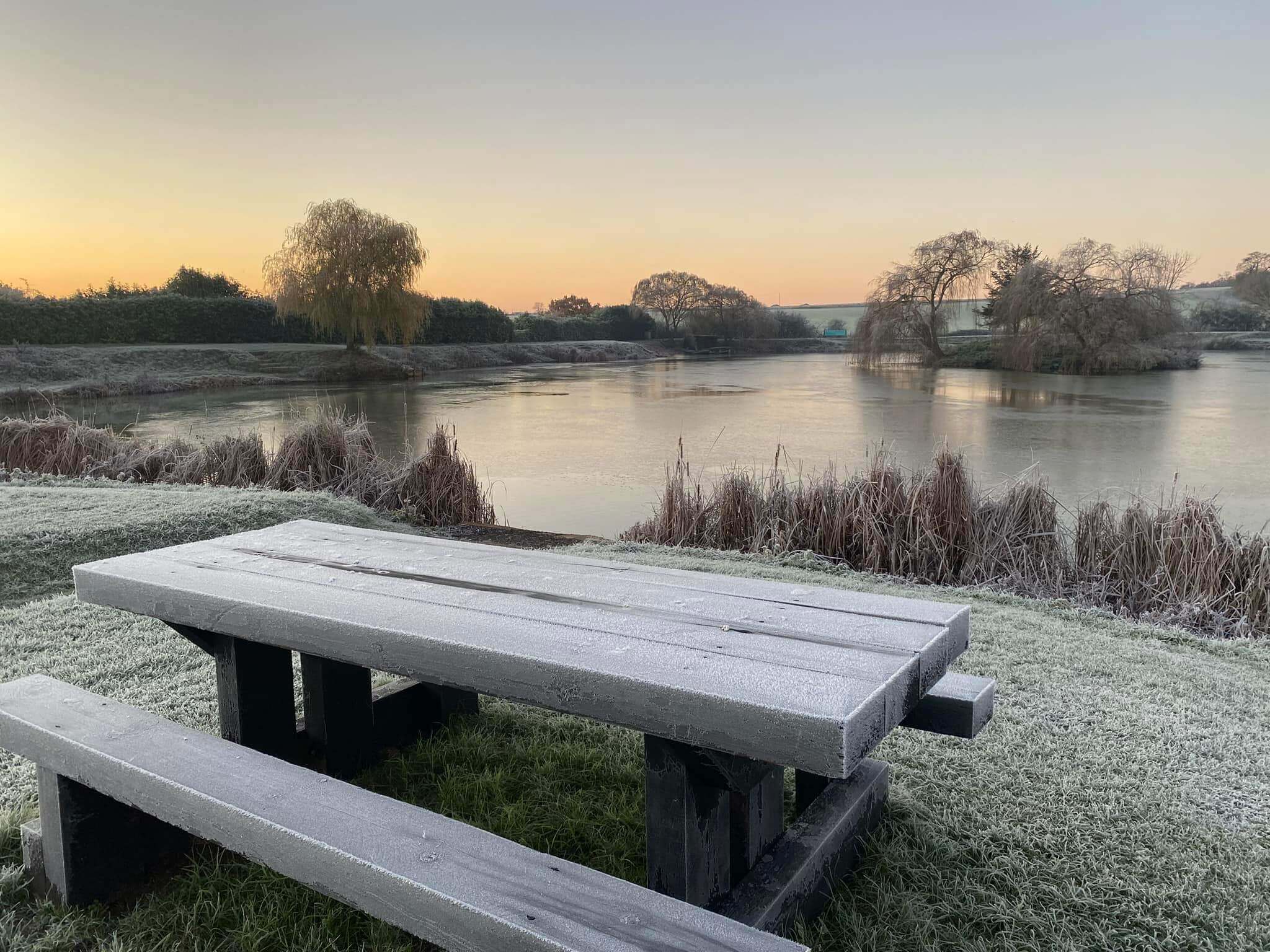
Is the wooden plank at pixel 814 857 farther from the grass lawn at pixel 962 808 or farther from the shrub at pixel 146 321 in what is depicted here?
the shrub at pixel 146 321

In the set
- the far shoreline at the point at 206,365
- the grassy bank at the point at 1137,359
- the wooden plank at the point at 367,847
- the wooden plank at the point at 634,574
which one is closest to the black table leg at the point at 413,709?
the wooden plank at the point at 634,574

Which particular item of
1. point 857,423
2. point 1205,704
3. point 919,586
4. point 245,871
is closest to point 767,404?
point 857,423

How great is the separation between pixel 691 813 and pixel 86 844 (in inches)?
37.4

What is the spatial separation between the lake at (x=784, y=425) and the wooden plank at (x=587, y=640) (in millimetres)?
2912

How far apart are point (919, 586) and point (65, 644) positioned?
3062 millimetres

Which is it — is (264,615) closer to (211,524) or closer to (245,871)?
(245,871)

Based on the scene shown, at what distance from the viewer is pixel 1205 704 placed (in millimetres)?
2025

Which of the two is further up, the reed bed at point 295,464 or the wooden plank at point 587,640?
the wooden plank at point 587,640

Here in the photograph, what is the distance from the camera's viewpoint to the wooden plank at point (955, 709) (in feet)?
4.01

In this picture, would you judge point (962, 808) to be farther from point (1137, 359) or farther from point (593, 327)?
point (593, 327)

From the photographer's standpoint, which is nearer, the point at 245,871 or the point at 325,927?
the point at 325,927

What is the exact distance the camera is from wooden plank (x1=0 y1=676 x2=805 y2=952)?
745 millimetres

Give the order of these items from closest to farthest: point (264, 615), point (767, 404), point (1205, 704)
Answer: point (264, 615), point (1205, 704), point (767, 404)

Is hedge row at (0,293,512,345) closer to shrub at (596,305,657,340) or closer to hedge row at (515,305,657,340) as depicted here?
hedge row at (515,305,657,340)
